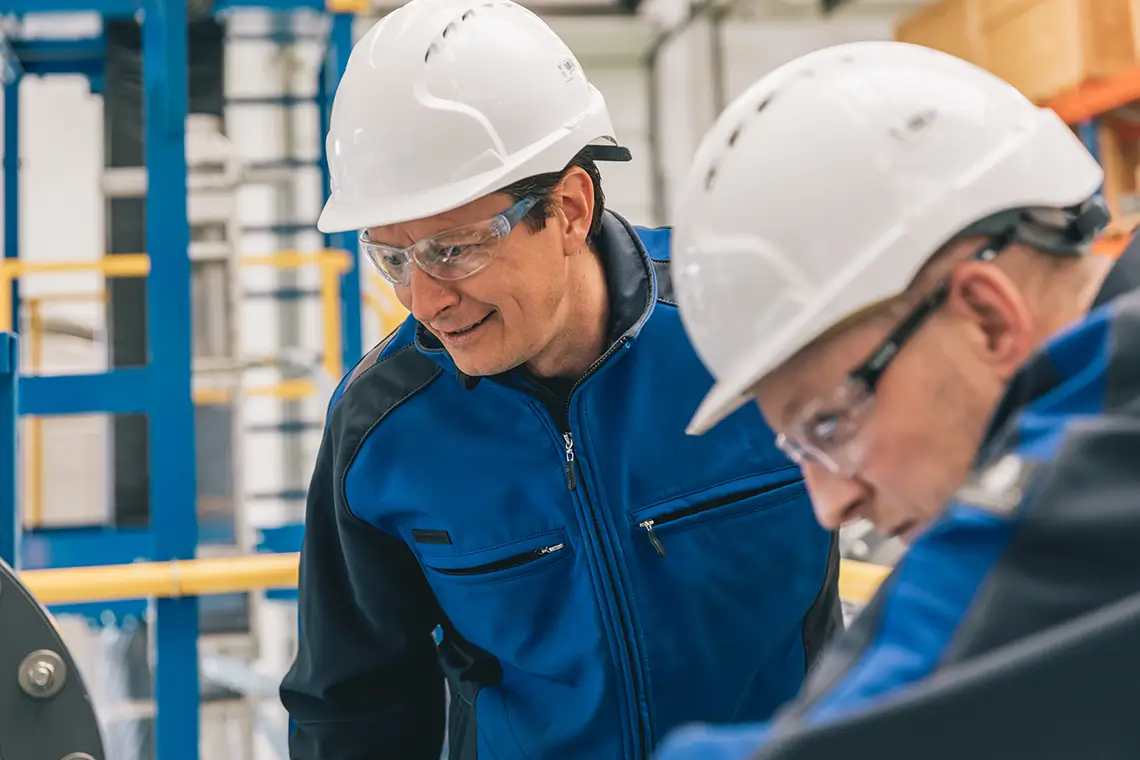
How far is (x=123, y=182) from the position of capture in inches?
183

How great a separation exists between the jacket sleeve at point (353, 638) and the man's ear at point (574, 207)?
18.2 inches

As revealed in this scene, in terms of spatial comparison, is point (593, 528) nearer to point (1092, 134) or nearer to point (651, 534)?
point (651, 534)

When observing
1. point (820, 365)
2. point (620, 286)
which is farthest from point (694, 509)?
point (820, 365)

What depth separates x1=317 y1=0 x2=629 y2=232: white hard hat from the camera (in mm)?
1592

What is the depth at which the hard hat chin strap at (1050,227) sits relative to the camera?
91 centimetres

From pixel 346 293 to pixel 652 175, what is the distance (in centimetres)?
573

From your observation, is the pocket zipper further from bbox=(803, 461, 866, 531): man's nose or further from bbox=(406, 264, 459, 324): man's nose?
bbox=(803, 461, 866, 531): man's nose

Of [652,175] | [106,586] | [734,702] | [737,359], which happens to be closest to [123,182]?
→ [106,586]

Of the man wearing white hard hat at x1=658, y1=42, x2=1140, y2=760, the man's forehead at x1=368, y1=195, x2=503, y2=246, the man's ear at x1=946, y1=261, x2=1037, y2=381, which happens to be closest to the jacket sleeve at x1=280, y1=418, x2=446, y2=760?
the man's forehead at x1=368, y1=195, x2=503, y2=246

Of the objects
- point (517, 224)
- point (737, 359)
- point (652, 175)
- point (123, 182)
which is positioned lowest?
point (737, 359)

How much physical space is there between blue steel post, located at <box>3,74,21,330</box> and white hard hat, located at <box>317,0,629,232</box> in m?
4.09

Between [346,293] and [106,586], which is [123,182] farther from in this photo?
[106,586]

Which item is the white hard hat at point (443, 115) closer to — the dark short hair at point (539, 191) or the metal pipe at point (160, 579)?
the dark short hair at point (539, 191)

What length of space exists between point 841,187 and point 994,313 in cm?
15
